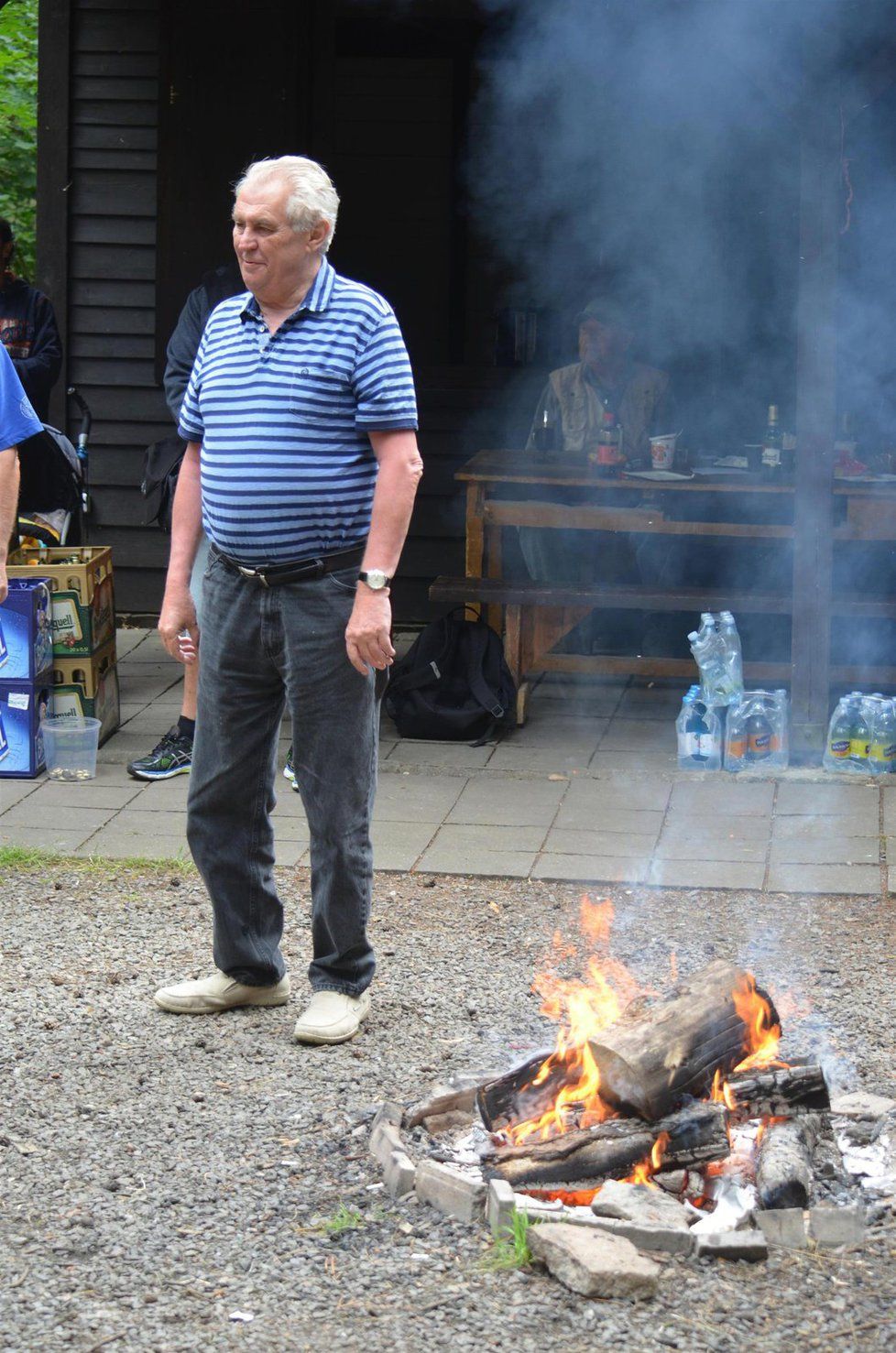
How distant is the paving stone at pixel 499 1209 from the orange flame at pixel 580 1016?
233 mm

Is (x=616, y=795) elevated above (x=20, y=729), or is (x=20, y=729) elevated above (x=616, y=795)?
(x=20, y=729)

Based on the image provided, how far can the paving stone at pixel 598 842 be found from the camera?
5.52 meters

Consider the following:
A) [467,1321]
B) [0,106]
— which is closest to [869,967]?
[467,1321]

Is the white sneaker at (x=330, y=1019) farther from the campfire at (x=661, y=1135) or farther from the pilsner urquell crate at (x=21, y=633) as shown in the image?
the pilsner urquell crate at (x=21, y=633)

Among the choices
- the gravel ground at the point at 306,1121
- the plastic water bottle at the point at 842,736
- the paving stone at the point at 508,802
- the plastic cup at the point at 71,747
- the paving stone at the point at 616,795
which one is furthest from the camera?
the plastic water bottle at the point at 842,736

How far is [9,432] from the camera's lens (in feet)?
15.9

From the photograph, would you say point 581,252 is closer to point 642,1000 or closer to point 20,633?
point 20,633

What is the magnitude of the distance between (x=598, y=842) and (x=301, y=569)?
2.21 m

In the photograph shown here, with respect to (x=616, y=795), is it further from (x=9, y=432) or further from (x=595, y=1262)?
(x=595, y=1262)

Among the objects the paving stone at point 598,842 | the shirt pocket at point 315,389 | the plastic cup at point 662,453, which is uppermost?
the shirt pocket at point 315,389

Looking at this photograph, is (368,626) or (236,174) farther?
(236,174)

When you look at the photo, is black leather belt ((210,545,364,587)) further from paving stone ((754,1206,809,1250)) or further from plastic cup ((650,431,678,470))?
plastic cup ((650,431,678,470))

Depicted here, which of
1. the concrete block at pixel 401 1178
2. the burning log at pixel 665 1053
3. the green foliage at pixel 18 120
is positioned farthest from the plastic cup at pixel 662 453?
the green foliage at pixel 18 120

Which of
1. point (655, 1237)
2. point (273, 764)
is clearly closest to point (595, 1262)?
point (655, 1237)
